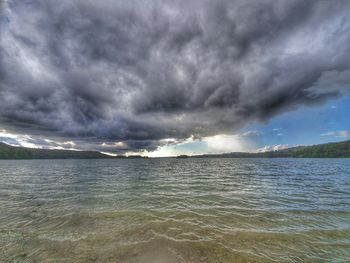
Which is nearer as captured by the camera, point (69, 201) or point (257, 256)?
point (257, 256)

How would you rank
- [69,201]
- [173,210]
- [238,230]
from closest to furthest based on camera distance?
[238,230] < [173,210] < [69,201]

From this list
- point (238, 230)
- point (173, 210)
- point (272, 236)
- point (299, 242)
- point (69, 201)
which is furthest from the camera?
point (69, 201)

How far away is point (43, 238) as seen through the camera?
8289 millimetres

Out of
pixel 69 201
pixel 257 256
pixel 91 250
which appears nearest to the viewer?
pixel 257 256

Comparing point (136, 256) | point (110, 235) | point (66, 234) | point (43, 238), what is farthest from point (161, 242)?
point (43, 238)

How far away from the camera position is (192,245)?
750 centimetres

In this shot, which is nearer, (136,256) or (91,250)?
(136,256)

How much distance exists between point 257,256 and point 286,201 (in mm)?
11129

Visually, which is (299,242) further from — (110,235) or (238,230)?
(110,235)

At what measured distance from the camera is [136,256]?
671 centimetres

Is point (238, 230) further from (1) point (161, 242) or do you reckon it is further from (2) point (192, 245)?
(1) point (161, 242)

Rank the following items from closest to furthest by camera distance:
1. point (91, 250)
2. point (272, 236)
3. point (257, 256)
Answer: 1. point (257, 256)
2. point (91, 250)
3. point (272, 236)

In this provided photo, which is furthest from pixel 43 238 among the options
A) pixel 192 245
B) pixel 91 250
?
pixel 192 245

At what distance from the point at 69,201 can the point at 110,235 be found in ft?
34.8
